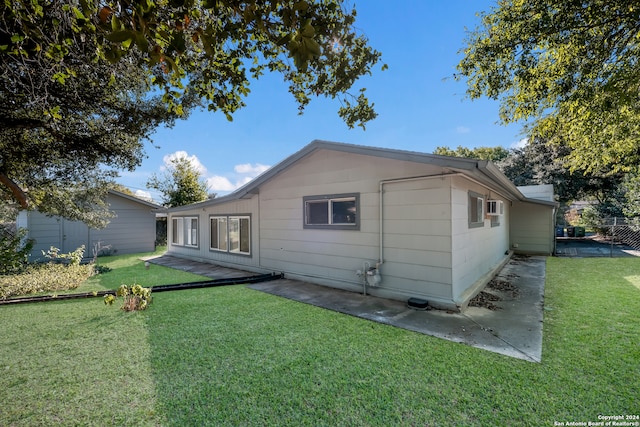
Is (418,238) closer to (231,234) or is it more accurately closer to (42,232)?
(231,234)

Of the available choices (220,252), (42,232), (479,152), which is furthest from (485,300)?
(479,152)

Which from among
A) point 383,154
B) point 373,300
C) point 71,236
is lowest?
point 373,300

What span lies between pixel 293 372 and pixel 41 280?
24.8ft

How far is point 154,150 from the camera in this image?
686cm

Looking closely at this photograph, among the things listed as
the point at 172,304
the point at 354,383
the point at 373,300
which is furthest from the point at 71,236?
the point at 354,383

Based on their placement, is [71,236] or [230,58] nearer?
[230,58]

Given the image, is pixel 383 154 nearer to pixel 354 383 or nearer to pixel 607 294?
pixel 354 383

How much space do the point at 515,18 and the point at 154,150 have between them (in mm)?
7678

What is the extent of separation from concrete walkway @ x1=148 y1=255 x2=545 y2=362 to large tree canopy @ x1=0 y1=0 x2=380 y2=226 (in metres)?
3.12

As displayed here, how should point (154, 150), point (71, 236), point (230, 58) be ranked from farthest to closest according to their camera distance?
point (71, 236)
point (154, 150)
point (230, 58)

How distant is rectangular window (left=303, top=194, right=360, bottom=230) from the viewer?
6172 mm

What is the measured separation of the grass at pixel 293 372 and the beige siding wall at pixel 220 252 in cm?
396

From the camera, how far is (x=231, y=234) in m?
9.59

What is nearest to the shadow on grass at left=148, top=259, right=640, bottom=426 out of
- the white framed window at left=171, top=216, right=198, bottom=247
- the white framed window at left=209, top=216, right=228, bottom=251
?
the white framed window at left=209, top=216, right=228, bottom=251
